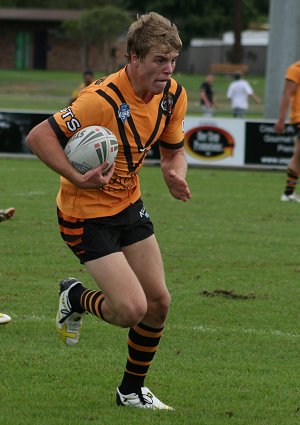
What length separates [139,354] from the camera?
596 centimetres

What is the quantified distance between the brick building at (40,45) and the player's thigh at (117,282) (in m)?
64.2

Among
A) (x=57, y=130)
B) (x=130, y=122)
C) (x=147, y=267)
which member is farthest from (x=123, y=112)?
(x=147, y=267)

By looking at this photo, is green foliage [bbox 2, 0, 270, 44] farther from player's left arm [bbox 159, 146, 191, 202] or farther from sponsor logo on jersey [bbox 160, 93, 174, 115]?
sponsor logo on jersey [bbox 160, 93, 174, 115]

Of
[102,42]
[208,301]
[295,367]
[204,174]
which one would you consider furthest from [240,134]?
[102,42]

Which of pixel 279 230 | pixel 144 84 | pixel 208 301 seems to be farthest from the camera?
pixel 279 230

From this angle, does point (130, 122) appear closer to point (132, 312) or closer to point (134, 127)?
point (134, 127)

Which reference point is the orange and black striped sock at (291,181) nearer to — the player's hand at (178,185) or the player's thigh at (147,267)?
the player's hand at (178,185)

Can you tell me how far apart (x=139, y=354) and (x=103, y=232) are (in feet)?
2.39

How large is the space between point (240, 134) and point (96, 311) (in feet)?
51.1

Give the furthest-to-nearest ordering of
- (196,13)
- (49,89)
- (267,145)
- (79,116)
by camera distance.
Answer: (196,13) → (49,89) → (267,145) → (79,116)

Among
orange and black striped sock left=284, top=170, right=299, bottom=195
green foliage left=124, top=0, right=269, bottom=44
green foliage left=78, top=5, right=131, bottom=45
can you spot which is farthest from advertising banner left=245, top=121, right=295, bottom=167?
green foliage left=124, top=0, right=269, bottom=44

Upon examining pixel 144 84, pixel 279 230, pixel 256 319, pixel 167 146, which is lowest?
pixel 279 230

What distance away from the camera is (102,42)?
64875 millimetres

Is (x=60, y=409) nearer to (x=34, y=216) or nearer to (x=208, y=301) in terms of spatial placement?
(x=208, y=301)
